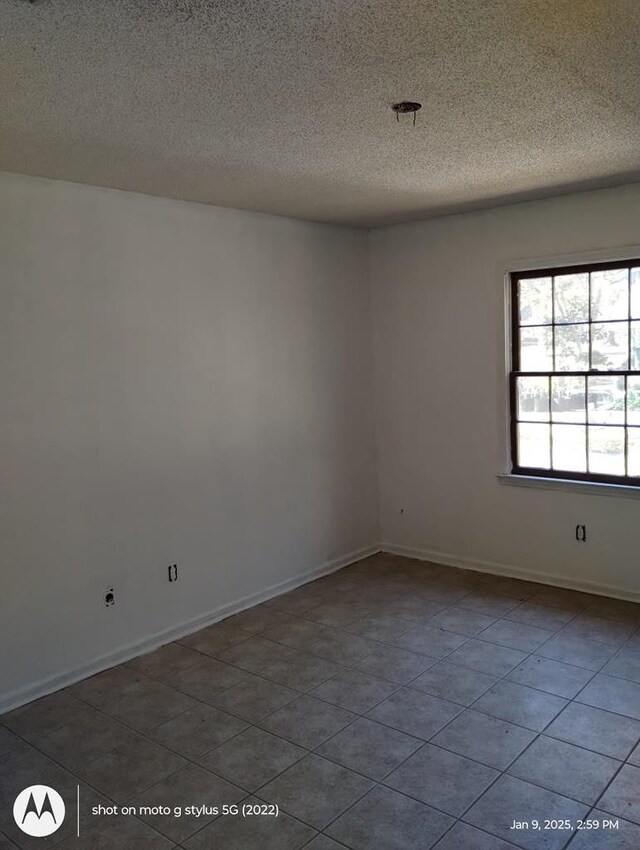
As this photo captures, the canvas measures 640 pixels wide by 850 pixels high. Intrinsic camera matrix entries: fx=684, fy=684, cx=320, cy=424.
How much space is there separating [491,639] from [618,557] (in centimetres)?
116

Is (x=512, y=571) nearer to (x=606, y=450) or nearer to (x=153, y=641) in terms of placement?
(x=606, y=450)

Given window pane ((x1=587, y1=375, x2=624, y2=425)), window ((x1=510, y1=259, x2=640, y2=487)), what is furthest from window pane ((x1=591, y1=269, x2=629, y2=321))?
window pane ((x1=587, y1=375, x2=624, y2=425))

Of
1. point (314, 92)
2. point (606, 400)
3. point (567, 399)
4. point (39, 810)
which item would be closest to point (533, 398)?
point (567, 399)

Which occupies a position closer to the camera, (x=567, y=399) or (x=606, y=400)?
(x=606, y=400)

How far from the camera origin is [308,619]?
427 centimetres

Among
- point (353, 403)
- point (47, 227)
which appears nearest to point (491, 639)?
point (353, 403)

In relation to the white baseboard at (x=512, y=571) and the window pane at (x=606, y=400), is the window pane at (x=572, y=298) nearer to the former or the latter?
the window pane at (x=606, y=400)

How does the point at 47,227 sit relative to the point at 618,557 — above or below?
above

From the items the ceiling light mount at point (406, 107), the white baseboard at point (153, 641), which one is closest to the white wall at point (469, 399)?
the white baseboard at point (153, 641)

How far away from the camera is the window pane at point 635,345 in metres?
4.29

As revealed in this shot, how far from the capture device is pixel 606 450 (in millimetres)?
4469

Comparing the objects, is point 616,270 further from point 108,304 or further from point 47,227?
point 47,227

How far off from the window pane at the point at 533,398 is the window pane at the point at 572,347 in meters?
0.17

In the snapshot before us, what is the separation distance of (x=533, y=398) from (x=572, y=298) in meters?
0.72
